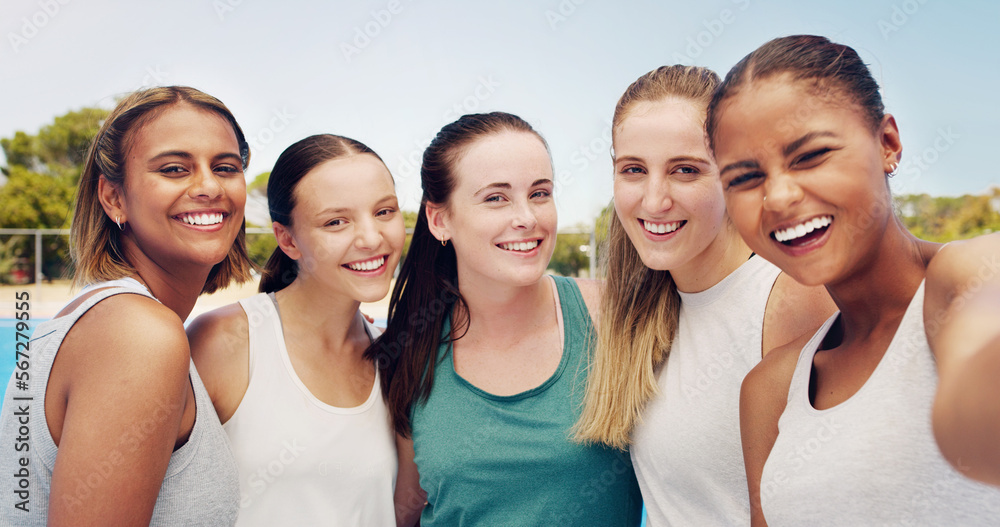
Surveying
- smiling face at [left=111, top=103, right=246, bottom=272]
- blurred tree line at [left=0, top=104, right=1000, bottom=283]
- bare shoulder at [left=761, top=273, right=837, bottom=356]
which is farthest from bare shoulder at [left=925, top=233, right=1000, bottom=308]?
blurred tree line at [left=0, top=104, right=1000, bottom=283]

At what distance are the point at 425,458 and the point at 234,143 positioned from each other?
1.44m

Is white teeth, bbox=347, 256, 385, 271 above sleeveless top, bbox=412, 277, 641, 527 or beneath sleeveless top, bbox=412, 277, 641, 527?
above

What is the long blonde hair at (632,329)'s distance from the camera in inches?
83.0

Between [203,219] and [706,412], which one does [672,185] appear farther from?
[203,219]

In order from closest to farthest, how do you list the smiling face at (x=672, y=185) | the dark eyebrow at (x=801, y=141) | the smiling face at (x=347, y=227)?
the dark eyebrow at (x=801, y=141) < the smiling face at (x=672, y=185) < the smiling face at (x=347, y=227)

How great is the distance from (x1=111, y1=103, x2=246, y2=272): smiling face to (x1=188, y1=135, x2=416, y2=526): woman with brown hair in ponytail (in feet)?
1.16

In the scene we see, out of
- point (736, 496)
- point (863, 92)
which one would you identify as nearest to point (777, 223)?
point (863, 92)

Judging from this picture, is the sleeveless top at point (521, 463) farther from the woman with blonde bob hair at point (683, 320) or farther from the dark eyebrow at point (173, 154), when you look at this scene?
the dark eyebrow at point (173, 154)

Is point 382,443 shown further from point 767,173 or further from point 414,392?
point 767,173

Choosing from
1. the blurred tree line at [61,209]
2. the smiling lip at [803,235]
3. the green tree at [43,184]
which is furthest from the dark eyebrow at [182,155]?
the green tree at [43,184]

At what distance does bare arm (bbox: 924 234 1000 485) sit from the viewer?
95 cm

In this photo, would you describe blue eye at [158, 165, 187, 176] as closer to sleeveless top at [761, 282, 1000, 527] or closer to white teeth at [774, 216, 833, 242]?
white teeth at [774, 216, 833, 242]

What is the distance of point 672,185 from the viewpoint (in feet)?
6.61

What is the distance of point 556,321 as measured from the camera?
8.50ft
